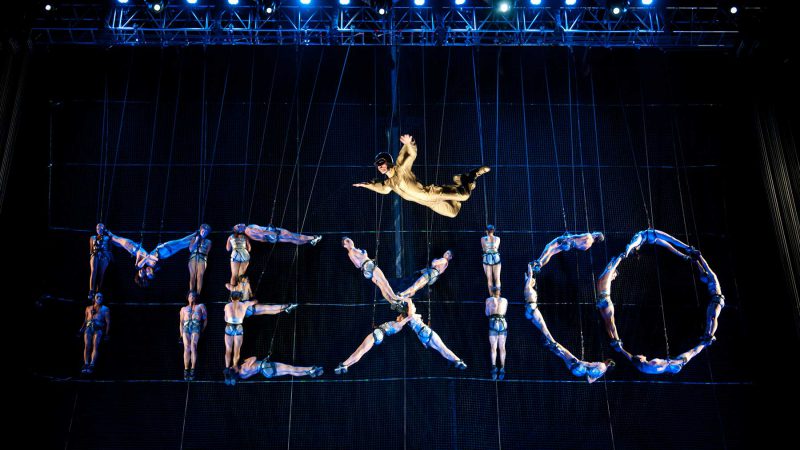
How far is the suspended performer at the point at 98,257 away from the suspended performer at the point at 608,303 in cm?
609

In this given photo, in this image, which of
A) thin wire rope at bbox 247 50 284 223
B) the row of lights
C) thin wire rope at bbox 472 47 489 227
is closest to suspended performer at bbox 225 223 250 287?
thin wire rope at bbox 247 50 284 223

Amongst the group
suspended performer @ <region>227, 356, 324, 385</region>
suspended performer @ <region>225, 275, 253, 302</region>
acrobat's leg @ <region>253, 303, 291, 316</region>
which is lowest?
suspended performer @ <region>227, 356, 324, 385</region>

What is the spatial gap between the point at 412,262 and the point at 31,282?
4.70 m

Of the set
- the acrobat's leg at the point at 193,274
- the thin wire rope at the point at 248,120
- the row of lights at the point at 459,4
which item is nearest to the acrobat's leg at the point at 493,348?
the thin wire rope at the point at 248,120

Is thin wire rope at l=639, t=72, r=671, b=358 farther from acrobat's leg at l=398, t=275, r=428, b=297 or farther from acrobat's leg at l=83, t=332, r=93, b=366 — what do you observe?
acrobat's leg at l=83, t=332, r=93, b=366

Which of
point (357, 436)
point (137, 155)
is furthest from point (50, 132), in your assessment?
point (357, 436)

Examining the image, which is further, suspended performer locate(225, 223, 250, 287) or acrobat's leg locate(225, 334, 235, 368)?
suspended performer locate(225, 223, 250, 287)

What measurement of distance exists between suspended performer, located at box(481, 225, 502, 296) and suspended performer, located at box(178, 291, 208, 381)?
3.49 metres

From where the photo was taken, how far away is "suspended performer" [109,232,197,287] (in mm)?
8477

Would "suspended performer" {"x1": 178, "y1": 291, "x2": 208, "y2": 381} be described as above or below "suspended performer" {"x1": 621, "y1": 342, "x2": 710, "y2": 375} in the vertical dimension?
above

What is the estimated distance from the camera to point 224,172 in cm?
912

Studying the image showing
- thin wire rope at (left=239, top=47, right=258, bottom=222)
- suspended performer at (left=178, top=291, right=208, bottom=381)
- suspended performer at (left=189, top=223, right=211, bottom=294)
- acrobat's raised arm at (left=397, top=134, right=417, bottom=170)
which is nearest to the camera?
acrobat's raised arm at (left=397, top=134, right=417, bottom=170)

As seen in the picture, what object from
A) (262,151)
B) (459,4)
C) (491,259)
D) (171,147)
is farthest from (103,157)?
(491,259)

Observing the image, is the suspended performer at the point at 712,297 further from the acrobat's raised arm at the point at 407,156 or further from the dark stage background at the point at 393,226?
the acrobat's raised arm at the point at 407,156
